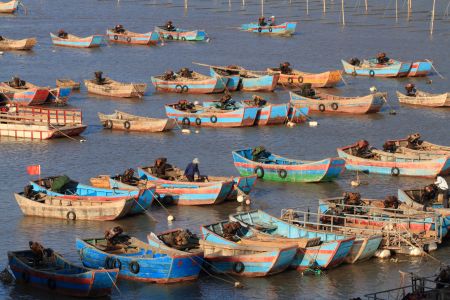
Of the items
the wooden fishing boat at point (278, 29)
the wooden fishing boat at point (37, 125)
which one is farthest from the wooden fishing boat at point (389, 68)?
the wooden fishing boat at point (37, 125)

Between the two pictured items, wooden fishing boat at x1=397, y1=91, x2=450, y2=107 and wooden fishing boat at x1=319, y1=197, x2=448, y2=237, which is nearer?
wooden fishing boat at x1=319, y1=197, x2=448, y2=237

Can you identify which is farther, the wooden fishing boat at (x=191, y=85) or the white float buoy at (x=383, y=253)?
the wooden fishing boat at (x=191, y=85)

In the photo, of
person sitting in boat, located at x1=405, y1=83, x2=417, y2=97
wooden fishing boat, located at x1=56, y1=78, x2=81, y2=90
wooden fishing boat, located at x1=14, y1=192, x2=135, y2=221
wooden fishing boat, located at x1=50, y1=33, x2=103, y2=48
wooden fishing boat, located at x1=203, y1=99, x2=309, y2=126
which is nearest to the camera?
wooden fishing boat, located at x1=14, y1=192, x2=135, y2=221

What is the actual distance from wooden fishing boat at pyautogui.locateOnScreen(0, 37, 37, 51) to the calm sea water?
2.95 feet

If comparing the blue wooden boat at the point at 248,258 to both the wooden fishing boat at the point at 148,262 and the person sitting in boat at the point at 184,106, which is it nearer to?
the wooden fishing boat at the point at 148,262

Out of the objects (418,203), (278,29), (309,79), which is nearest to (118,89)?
(309,79)

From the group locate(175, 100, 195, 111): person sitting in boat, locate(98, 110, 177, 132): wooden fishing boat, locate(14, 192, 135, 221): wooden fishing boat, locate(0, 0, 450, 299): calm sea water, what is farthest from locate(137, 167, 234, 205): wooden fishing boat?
locate(175, 100, 195, 111): person sitting in boat

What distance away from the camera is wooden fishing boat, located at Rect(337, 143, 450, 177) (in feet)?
181

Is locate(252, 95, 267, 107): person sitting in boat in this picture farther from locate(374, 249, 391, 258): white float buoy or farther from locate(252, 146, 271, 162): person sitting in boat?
locate(374, 249, 391, 258): white float buoy

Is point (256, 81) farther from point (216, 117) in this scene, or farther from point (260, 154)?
point (260, 154)

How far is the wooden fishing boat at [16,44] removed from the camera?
98250mm

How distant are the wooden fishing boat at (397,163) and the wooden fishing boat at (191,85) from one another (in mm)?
22305

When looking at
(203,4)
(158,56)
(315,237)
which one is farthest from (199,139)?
(203,4)

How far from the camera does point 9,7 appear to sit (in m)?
125
